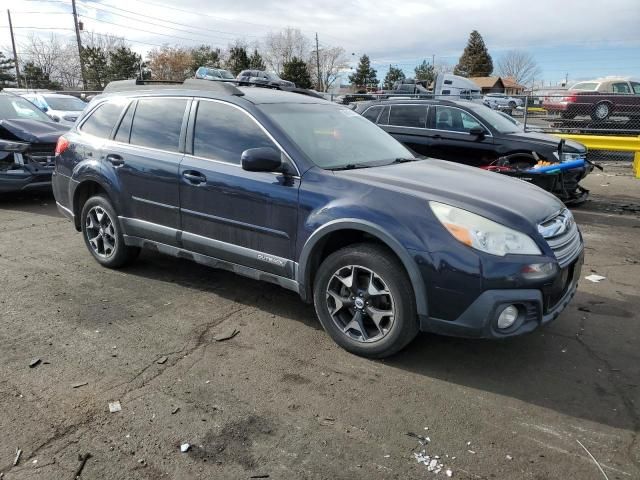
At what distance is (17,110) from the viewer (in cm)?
941

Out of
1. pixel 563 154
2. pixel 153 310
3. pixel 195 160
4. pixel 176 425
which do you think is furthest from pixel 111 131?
pixel 563 154

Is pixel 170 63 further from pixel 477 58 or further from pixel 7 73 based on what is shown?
pixel 477 58

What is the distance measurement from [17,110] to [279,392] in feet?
28.1

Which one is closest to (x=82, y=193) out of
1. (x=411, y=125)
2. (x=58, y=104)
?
(x=411, y=125)

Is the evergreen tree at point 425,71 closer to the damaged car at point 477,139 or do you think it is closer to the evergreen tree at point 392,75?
the evergreen tree at point 392,75

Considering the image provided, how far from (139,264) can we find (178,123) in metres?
1.71

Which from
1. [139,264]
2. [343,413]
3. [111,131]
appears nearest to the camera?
[343,413]

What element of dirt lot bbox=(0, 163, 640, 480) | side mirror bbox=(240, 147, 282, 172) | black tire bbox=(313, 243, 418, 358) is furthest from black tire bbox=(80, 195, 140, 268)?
black tire bbox=(313, 243, 418, 358)

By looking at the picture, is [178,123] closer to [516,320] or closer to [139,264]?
[139,264]

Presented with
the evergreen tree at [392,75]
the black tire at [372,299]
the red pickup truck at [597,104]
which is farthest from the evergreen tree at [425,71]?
the black tire at [372,299]

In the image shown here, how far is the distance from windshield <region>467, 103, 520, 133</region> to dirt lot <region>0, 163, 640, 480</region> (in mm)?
5031

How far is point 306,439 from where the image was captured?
280cm

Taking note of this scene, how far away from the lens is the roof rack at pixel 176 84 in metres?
4.54

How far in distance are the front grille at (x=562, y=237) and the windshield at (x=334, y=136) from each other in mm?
1364
